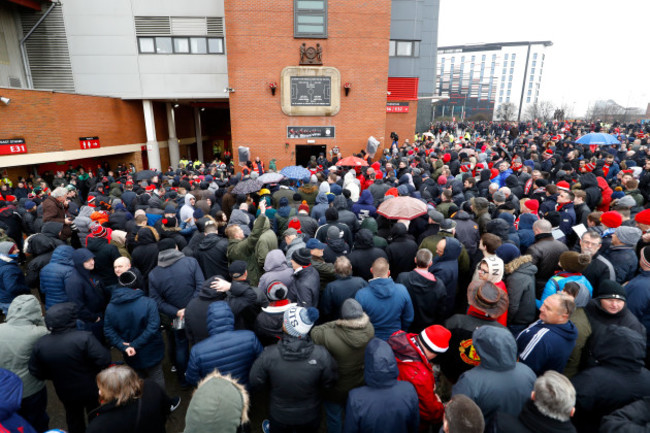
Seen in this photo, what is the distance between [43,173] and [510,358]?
20126 mm

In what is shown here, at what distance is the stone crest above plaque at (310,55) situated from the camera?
51.2 feet

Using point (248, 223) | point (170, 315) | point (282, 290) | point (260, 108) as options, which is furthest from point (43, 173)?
point (282, 290)

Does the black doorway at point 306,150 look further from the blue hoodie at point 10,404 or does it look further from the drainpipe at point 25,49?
the blue hoodie at point 10,404

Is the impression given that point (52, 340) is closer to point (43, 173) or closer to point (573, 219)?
point (573, 219)

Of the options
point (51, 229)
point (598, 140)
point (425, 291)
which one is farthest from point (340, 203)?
point (598, 140)

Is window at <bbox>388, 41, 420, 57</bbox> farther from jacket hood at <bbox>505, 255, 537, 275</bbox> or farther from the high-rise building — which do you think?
the high-rise building

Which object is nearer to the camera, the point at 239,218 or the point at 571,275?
the point at 571,275

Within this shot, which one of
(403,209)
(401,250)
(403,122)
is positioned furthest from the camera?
(403,122)

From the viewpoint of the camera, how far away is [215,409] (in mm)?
2111

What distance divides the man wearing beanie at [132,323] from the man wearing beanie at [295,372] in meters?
1.71

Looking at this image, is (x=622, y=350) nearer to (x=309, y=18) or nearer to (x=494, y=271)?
(x=494, y=271)

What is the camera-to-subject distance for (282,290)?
3.32 m

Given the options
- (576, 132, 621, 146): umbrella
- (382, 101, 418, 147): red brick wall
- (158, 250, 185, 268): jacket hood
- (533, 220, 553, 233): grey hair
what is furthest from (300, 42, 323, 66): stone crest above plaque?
(158, 250, 185, 268): jacket hood

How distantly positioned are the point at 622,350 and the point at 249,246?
14.8ft
